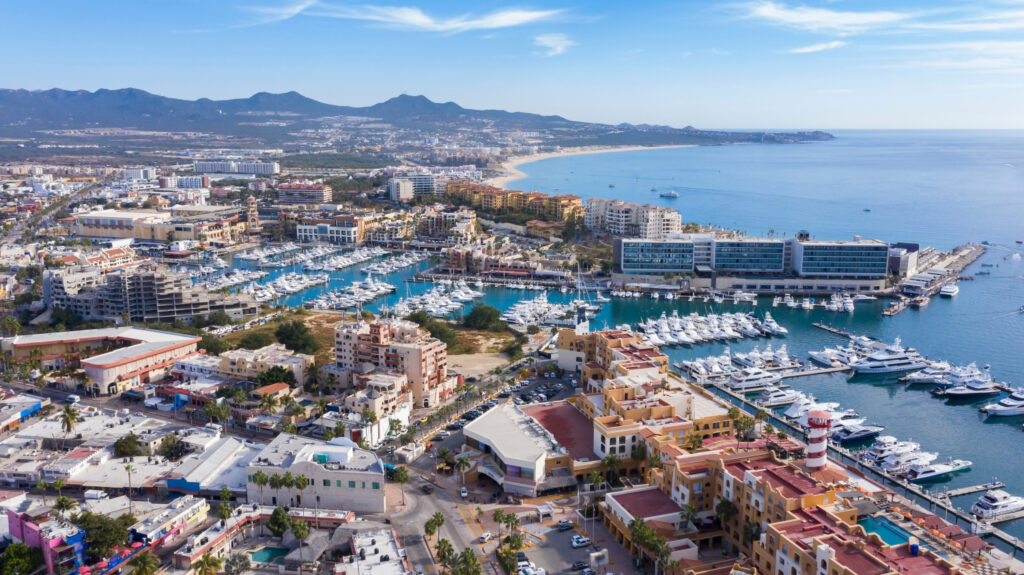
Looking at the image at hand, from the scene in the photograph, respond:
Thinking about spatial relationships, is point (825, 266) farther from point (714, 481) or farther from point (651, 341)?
point (714, 481)

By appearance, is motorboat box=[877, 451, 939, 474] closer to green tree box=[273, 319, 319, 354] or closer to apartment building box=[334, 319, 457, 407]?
apartment building box=[334, 319, 457, 407]

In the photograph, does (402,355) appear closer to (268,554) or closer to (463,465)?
(463,465)

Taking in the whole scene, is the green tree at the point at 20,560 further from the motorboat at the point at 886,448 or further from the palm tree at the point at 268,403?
the motorboat at the point at 886,448

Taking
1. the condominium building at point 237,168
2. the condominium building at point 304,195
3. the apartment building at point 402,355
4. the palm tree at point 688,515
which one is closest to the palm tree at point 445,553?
the palm tree at point 688,515

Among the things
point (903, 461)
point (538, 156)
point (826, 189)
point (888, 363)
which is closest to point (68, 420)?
point (903, 461)

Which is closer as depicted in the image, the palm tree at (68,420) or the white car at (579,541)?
the white car at (579,541)

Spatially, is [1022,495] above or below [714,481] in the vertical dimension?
below

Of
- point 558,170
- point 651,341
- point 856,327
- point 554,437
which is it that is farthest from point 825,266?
point 558,170
